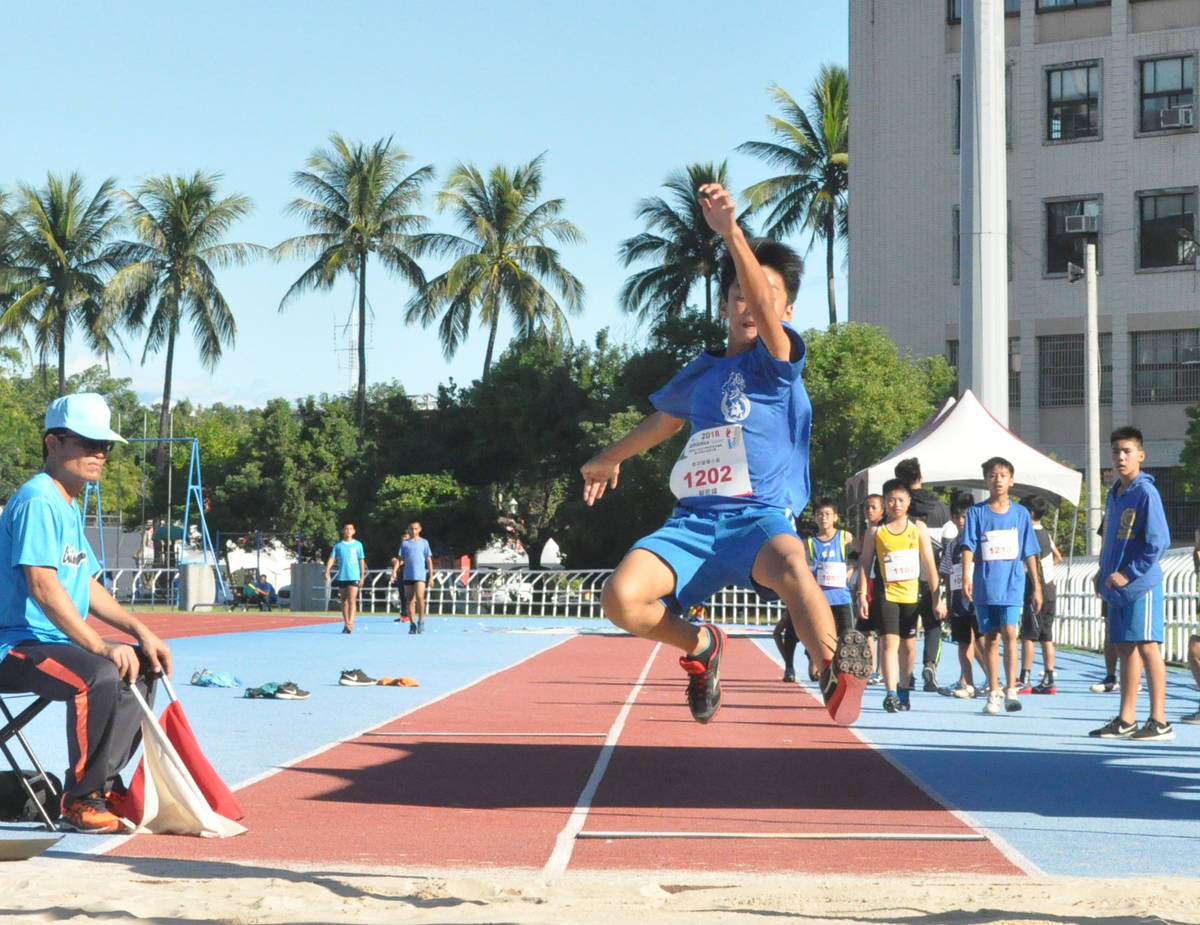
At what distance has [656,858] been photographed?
564 cm

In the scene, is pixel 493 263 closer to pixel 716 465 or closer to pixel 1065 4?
pixel 1065 4

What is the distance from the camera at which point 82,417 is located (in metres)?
6.43

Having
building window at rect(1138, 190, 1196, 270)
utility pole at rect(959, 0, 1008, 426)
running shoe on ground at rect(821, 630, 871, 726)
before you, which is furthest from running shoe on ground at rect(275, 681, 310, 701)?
building window at rect(1138, 190, 1196, 270)

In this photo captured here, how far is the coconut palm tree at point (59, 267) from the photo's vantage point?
51.9 metres

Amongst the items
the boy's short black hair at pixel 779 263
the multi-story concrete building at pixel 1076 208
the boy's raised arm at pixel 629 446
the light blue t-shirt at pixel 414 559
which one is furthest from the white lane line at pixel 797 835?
the multi-story concrete building at pixel 1076 208

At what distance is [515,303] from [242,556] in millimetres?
43513

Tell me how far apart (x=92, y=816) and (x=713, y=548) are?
2.76 meters

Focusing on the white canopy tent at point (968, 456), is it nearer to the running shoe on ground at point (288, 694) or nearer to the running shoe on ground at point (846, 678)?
the running shoe on ground at point (288, 694)

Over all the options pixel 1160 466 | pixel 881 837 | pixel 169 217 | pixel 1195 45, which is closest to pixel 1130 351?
pixel 1160 466

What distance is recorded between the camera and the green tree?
36.2 m

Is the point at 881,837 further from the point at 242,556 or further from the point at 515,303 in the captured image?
the point at 242,556

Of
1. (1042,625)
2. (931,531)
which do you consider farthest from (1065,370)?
(1042,625)

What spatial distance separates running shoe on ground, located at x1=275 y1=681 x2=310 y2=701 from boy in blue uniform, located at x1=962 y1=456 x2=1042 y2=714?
18.4ft

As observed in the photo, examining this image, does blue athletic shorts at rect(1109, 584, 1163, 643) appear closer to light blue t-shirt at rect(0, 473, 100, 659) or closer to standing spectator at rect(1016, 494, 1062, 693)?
standing spectator at rect(1016, 494, 1062, 693)
